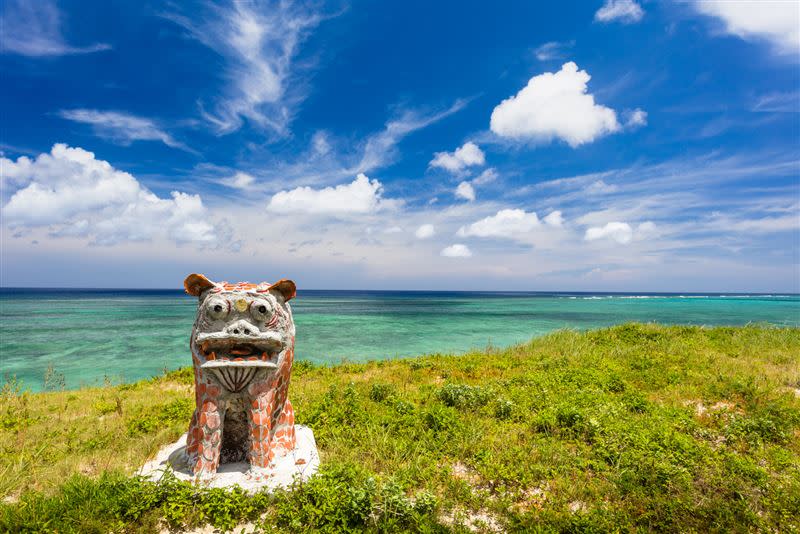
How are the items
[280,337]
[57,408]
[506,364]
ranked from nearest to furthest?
[280,337]
[57,408]
[506,364]

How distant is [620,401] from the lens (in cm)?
699

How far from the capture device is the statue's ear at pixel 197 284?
166 inches

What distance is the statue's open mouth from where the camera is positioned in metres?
4.00

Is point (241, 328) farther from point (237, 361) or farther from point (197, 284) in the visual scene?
point (197, 284)

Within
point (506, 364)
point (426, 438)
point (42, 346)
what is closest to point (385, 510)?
point (426, 438)

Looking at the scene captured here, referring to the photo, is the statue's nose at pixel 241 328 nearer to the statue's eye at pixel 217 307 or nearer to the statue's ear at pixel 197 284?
the statue's eye at pixel 217 307

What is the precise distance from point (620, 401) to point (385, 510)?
5.58 metres

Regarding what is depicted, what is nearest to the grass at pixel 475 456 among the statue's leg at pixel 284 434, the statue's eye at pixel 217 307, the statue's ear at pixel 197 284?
the statue's leg at pixel 284 434

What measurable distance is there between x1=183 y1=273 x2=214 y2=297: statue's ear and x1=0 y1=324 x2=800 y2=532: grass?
2.11 meters

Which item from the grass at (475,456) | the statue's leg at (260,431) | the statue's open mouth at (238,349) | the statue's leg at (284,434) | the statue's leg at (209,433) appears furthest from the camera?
the statue's leg at (284,434)

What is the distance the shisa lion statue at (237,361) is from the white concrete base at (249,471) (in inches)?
2.9

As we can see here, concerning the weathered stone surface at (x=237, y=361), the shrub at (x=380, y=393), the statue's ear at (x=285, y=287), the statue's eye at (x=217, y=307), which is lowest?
the shrub at (x=380, y=393)

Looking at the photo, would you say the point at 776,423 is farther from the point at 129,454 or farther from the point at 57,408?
the point at 57,408

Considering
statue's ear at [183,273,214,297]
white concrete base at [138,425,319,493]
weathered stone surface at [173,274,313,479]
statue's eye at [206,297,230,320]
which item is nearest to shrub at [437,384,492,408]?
white concrete base at [138,425,319,493]
